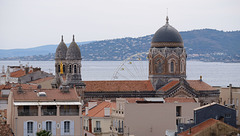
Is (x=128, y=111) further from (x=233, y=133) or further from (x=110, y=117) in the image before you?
(x=233, y=133)

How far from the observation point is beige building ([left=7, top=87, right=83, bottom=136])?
160 feet

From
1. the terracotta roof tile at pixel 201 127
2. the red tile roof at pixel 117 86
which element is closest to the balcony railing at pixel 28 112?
the terracotta roof tile at pixel 201 127

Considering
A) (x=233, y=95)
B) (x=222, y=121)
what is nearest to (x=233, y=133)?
(x=222, y=121)

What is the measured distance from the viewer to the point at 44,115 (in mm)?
49594

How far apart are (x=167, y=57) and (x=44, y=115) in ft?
119

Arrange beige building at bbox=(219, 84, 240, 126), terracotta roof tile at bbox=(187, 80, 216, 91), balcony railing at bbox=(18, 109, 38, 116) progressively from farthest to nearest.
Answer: terracotta roof tile at bbox=(187, 80, 216, 91) → beige building at bbox=(219, 84, 240, 126) → balcony railing at bbox=(18, 109, 38, 116)

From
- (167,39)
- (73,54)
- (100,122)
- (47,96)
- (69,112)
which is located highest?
(167,39)

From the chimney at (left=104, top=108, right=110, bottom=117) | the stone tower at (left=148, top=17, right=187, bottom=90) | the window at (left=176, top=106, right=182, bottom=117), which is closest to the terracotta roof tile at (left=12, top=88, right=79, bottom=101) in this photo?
the chimney at (left=104, top=108, right=110, bottom=117)

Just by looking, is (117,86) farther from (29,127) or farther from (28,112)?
(29,127)

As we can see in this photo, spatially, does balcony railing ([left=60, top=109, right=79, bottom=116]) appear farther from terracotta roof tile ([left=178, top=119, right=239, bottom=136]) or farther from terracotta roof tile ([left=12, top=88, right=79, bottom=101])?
terracotta roof tile ([left=178, top=119, right=239, bottom=136])

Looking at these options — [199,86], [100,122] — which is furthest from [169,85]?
[100,122]

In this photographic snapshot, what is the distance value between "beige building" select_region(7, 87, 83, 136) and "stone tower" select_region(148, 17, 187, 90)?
111 feet

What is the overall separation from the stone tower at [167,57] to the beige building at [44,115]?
3374 cm

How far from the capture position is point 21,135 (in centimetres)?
4825
